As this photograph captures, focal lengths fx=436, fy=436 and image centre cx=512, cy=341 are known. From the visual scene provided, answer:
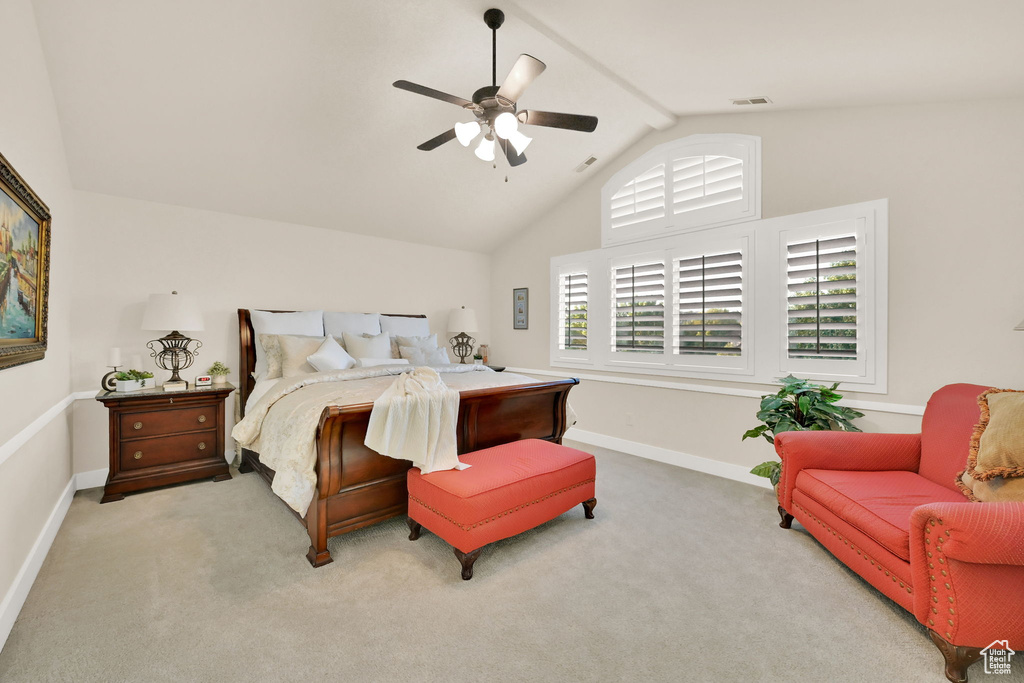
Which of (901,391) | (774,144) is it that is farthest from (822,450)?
(774,144)

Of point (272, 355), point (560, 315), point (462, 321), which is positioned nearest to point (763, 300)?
point (560, 315)

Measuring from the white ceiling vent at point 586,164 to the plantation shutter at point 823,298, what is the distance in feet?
6.53

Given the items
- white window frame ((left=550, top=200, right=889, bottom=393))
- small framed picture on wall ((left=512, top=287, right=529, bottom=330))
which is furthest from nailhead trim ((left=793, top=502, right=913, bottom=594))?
small framed picture on wall ((left=512, top=287, right=529, bottom=330))

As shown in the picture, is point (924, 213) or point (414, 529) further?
point (924, 213)

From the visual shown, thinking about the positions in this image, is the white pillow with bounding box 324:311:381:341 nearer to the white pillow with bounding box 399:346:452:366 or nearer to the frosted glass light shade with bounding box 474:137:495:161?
the white pillow with bounding box 399:346:452:366

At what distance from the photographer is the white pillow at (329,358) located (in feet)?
11.7

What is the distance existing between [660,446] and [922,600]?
2541mm

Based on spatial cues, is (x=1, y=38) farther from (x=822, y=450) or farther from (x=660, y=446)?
(x=660, y=446)

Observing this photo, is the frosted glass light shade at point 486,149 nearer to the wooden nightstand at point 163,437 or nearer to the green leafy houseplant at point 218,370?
the wooden nightstand at point 163,437

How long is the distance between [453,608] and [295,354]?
2576mm

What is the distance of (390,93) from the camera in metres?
3.09

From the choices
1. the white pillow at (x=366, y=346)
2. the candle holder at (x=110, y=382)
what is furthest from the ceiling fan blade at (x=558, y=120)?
the candle holder at (x=110, y=382)

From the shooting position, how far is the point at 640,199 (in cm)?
429

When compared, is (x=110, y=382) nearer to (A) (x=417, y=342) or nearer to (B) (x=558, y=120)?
(A) (x=417, y=342)
